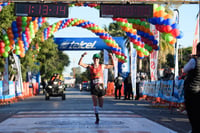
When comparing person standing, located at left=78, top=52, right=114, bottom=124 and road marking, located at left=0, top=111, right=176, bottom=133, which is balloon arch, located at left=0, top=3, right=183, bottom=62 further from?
road marking, located at left=0, top=111, right=176, bottom=133

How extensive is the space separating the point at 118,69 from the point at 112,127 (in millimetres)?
29248

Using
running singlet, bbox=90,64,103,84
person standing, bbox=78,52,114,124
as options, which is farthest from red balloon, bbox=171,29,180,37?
running singlet, bbox=90,64,103,84

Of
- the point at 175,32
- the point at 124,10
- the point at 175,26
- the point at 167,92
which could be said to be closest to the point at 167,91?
the point at 167,92

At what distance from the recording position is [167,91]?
63.6ft

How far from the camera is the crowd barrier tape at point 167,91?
16.7 meters

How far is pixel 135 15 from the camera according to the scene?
16.7 metres

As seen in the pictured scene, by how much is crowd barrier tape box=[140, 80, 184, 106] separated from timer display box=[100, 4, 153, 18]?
10.1ft

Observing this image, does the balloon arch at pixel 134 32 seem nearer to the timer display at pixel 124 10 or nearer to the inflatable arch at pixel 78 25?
the timer display at pixel 124 10

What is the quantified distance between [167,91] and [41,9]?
6870mm

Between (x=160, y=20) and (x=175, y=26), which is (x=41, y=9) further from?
(x=175, y=26)

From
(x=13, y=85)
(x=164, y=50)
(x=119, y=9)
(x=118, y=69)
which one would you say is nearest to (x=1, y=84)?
(x=13, y=85)

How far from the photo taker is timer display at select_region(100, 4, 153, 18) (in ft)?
54.2

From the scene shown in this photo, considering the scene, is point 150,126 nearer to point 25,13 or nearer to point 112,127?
point 112,127

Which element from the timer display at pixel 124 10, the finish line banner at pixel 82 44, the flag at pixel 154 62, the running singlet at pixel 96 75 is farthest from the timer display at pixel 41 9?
the finish line banner at pixel 82 44
